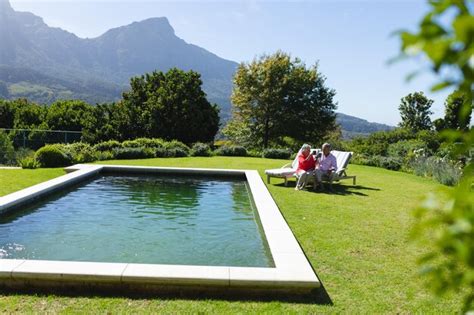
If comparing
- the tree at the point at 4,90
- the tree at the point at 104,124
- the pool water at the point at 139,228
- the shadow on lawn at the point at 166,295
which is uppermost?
the tree at the point at 4,90

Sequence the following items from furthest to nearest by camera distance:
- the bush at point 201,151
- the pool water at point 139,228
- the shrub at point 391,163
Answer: the bush at point 201,151
the shrub at point 391,163
the pool water at point 139,228

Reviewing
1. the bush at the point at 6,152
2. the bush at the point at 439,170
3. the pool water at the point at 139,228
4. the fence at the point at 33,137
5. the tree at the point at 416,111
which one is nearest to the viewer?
the pool water at the point at 139,228

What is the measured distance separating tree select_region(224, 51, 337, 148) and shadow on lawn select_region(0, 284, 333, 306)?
96.2 feet

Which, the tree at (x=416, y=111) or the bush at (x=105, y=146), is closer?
the bush at (x=105, y=146)

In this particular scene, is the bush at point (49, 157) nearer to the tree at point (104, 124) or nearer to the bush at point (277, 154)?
the bush at point (277, 154)

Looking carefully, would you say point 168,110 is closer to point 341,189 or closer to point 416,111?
point 341,189

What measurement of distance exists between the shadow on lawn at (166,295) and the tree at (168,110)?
2537cm

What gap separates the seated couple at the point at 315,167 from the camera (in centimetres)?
1134

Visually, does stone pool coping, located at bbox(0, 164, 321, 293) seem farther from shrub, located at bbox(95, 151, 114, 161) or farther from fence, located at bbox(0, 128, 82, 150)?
fence, located at bbox(0, 128, 82, 150)

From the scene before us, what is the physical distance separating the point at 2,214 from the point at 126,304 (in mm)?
4809

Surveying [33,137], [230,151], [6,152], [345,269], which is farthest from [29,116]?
[345,269]

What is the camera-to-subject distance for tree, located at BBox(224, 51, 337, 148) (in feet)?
109

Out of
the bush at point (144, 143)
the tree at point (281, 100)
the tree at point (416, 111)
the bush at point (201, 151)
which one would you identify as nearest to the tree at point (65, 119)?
the tree at point (281, 100)

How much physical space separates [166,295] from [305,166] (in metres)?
8.09
